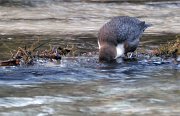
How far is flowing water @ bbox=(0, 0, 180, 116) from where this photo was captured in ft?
20.3

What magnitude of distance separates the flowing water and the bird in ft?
0.58

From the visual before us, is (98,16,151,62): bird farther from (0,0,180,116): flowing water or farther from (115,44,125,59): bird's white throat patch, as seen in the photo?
(0,0,180,116): flowing water

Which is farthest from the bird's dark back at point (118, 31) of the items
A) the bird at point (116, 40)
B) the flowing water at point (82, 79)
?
the flowing water at point (82, 79)

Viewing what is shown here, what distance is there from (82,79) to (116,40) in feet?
4.41

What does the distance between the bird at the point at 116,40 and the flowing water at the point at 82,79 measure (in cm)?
18

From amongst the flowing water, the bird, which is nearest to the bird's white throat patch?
the bird

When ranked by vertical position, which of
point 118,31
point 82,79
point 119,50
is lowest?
point 82,79

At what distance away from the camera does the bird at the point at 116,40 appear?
341 inches

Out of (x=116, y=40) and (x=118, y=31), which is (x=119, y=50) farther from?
(x=118, y=31)

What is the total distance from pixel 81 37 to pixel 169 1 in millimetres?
6365

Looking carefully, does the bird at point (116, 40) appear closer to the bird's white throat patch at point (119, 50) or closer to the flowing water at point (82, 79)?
the bird's white throat patch at point (119, 50)

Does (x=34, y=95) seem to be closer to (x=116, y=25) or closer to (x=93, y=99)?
(x=93, y=99)

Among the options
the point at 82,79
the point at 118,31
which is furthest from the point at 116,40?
the point at 82,79

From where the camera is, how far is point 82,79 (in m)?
7.71
